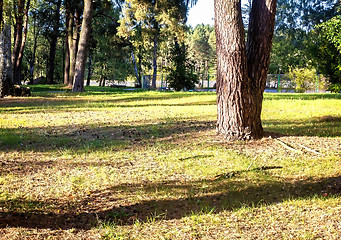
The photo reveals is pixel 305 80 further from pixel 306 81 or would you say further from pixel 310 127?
pixel 310 127

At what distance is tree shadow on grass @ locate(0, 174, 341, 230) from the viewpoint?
4.51 metres

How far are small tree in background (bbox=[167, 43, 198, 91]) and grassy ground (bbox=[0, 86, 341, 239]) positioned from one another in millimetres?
16380

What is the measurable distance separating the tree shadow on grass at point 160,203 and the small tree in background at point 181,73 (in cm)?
2093

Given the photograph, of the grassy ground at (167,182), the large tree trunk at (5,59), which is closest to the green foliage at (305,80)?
the grassy ground at (167,182)

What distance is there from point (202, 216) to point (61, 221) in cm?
170

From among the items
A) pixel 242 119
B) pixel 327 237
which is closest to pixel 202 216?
pixel 327 237

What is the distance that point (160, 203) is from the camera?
5055mm

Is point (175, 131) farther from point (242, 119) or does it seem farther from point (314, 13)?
point (314, 13)

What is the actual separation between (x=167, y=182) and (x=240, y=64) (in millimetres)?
3360

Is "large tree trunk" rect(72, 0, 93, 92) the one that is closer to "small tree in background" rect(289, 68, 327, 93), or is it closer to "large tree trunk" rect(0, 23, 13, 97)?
"large tree trunk" rect(0, 23, 13, 97)

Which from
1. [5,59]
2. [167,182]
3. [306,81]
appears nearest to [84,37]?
[5,59]

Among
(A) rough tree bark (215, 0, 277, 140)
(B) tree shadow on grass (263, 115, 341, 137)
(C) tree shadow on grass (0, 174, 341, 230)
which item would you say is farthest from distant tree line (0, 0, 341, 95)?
(B) tree shadow on grass (263, 115, 341, 137)

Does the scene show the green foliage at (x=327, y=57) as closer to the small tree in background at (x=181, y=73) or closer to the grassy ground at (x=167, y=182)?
the small tree in background at (x=181, y=73)

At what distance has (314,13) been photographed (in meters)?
55.2
